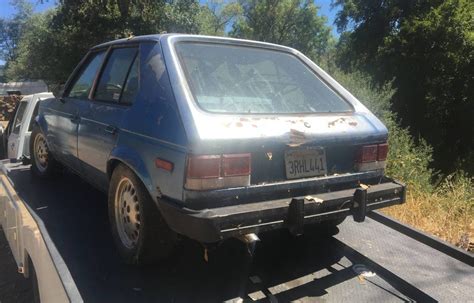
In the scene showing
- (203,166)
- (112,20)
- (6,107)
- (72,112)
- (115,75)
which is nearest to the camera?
(203,166)

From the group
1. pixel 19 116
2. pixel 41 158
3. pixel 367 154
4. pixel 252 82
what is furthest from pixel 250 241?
pixel 19 116

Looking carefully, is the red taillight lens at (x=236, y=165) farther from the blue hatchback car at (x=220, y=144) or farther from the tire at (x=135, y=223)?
the tire at (x=135, y=223)

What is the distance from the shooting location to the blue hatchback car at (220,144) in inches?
97.7

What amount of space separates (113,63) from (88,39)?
15.8m

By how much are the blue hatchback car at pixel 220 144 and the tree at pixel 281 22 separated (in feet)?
97.5

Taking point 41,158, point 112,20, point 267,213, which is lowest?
point 41,158

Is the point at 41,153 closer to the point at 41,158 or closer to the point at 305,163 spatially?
the point at 41,158

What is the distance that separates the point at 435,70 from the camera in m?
16.8

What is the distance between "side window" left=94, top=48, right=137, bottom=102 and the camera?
331cm

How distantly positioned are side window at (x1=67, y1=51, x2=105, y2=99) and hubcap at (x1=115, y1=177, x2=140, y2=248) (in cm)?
116

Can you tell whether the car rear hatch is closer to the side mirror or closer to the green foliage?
the side mirror

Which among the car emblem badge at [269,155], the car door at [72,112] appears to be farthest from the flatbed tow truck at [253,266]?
the car emblem badge at [269,155]

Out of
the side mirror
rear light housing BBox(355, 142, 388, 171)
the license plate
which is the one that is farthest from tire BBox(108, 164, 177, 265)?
the side mirror

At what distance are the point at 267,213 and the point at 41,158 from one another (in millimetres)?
3345
